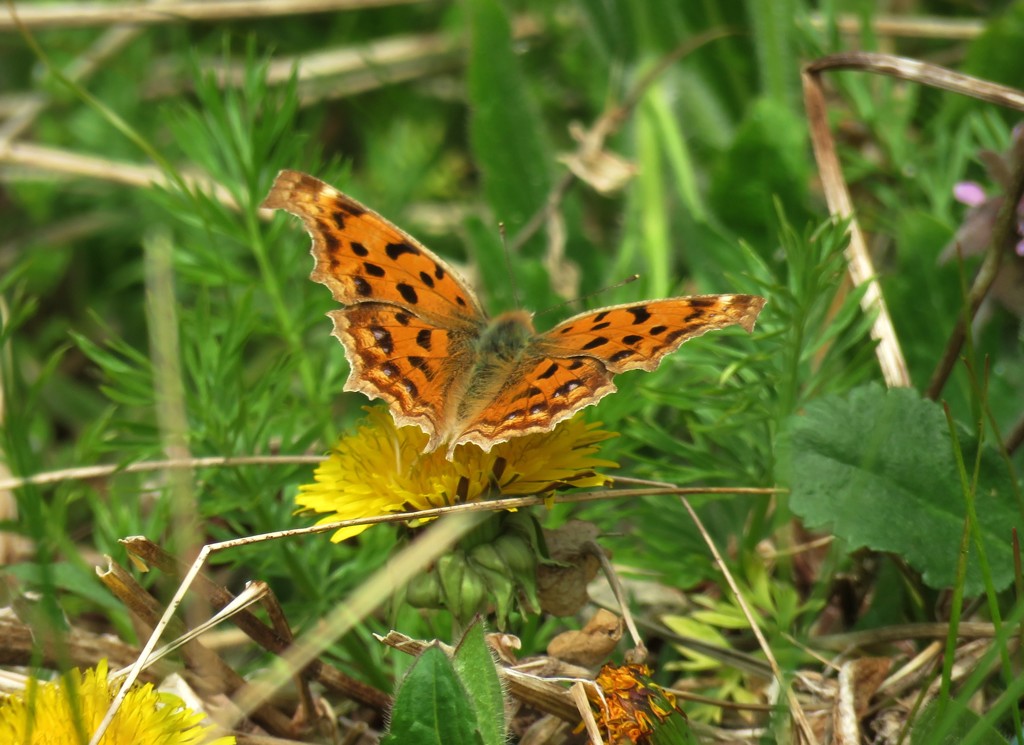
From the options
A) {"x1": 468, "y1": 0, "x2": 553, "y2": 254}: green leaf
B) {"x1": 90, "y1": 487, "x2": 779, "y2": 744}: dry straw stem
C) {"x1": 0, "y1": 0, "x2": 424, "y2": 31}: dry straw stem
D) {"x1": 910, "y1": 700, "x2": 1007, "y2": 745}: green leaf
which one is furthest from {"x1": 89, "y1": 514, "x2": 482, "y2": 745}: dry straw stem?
{"x1": 0, "y1": 0, "x2": 424, "y2": 31}: dry straw stem

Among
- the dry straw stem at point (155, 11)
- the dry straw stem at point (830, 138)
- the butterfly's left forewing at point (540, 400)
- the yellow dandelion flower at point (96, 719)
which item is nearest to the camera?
the yellow dandelion flower at point (96, 719)

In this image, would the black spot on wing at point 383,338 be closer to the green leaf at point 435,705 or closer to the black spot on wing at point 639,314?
the black spot on wing at point 639,314

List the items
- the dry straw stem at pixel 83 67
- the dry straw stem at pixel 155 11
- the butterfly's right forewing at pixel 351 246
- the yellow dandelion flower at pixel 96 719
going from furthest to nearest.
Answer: the dry straw stem at pixel 83 67
the dry straw stem at pixel 155 11
the butterfly's right forewing at pixel 351 246
the yellow dandelion flower at pixel 96 719

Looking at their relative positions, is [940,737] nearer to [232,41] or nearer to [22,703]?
[22,703]

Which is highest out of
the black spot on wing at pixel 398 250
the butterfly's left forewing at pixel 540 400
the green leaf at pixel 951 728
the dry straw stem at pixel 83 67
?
the dry straw stem at pixel 83 67

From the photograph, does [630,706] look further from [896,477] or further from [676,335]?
[896,477]

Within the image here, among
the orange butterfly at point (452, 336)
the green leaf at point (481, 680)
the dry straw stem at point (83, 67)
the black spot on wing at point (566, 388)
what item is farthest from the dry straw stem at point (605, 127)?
the dry straw stem at point (83, 67)

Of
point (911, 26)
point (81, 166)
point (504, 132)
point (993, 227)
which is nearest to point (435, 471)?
point (993, 227)

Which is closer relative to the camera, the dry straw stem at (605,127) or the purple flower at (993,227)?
the purple flower at (993,227)
